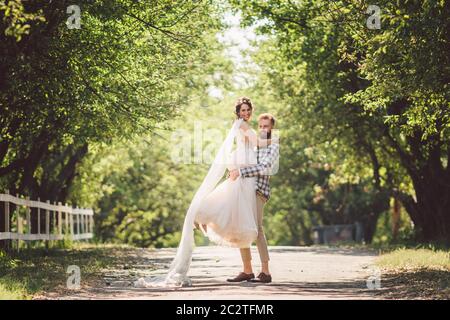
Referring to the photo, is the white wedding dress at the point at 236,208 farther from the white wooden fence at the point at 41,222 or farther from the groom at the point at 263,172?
the white wooden fence at the point at 41,222

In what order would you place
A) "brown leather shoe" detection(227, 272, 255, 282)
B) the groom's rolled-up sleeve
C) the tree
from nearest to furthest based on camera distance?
the groom's rolled-up sleeve → "brown leather shoe" detection(227, 272, 255, 282) → the tree

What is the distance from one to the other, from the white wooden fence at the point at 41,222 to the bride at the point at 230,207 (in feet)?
25.4


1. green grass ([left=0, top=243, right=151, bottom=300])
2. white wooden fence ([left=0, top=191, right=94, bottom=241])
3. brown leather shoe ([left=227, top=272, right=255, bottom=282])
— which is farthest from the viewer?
white wooden fence ([left=0, top=191, right=94, bottom=241])

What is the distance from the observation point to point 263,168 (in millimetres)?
12859

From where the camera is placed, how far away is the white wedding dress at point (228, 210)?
42.4ft

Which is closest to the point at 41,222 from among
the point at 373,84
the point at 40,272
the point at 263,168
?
the point at 40,272

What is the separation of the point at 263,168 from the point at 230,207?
757mm

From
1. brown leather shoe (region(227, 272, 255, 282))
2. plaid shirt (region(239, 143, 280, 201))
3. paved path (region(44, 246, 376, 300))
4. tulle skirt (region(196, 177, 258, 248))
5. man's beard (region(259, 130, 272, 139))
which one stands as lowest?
paved path (region(44, 246, 376, 300))

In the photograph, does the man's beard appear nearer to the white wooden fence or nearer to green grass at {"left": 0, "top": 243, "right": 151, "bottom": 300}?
green grass at {"left": 0, "top": 243, "right": 151, "bottom": 300}

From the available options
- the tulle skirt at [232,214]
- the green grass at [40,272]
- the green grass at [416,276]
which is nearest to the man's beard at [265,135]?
the tulle skirt at [232,214]

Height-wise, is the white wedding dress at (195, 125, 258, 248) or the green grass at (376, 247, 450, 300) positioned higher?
the white wedding dress at (195, 125, 258, 248)

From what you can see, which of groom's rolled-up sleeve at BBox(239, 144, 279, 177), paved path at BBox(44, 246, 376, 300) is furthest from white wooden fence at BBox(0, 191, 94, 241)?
groom's rolled-up sleeve at BBox(239, 144, 279, 177)

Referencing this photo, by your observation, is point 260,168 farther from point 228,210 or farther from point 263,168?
point 228,210

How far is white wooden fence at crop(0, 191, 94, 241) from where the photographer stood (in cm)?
2120
